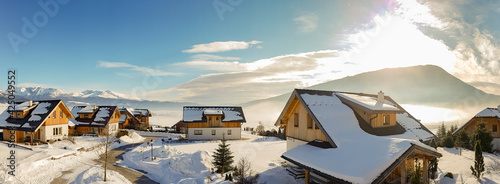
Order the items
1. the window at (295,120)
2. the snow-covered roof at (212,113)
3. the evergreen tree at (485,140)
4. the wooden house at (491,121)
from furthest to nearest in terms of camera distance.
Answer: the snow-covered roof at (212,113), the wooden house at (491,121), the evergreen tree at (485,140), the window at (295,120)

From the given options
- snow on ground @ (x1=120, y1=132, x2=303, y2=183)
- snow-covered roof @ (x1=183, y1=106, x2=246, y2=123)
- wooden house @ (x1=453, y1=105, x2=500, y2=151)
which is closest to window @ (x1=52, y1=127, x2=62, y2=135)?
snow on ground @ (x1=120, y1=132, x2=303, y2=183)

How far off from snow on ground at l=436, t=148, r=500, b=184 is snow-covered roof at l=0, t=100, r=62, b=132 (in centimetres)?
4709

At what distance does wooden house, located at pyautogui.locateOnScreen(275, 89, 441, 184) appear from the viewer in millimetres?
11727

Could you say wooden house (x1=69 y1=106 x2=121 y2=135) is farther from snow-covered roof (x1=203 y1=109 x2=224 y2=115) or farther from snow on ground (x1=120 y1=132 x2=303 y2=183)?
snow on ground (x1=120 y1=132 x2=303 y2=183)

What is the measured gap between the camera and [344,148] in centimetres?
1407

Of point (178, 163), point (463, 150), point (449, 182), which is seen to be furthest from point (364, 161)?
point (463, 150)

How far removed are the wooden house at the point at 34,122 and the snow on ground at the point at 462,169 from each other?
4693cm

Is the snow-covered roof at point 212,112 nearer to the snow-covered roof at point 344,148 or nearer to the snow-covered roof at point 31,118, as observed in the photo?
the snow-covered roof at point 31,118

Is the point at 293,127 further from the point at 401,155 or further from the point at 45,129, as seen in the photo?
the point at 45,129

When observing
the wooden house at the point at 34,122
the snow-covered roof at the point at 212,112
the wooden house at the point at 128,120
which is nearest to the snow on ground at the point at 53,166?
the wooden house at the point at 34,122

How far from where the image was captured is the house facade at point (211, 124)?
42.5 metres

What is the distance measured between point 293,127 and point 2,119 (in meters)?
43.4

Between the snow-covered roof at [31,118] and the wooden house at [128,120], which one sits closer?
the snow-covered roof at [31,118]

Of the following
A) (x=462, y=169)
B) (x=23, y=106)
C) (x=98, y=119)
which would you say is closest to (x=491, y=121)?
(x=462, y=169)
